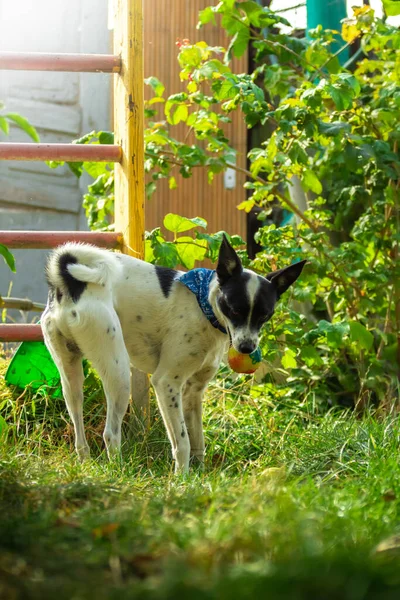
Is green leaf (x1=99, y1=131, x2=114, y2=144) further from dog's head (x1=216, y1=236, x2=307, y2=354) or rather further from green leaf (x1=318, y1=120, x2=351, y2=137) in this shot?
dog's head (x1=216, y1=236, x2=307, y2=354)

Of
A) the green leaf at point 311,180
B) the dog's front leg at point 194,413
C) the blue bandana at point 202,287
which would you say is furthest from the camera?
the green leaf at point 311,180

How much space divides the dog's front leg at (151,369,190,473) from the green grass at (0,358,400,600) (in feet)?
0.40

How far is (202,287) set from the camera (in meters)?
3.89

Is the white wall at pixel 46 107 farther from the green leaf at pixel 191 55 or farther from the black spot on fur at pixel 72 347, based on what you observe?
the black spot on fur at pixel 72 347

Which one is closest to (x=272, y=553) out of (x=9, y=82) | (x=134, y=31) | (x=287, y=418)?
(x=287, y=418)

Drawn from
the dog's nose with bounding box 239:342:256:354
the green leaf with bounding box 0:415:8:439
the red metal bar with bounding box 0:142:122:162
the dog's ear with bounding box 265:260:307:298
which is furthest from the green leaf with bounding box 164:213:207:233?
the green leaf with bounding box 0:415:8:439

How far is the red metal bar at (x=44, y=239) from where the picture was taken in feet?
13.5

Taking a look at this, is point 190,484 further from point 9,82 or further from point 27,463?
point 9,82

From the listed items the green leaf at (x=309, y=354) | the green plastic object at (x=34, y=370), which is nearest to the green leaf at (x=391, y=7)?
the green leaf at (x=309, y=354)

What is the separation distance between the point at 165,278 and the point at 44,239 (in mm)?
694

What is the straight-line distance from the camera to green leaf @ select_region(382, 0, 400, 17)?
14.4 feet

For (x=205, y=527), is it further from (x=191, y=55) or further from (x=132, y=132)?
(x=191, y=55)

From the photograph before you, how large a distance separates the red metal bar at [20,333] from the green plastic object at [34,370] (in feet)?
0.64

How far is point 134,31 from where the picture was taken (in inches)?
172
